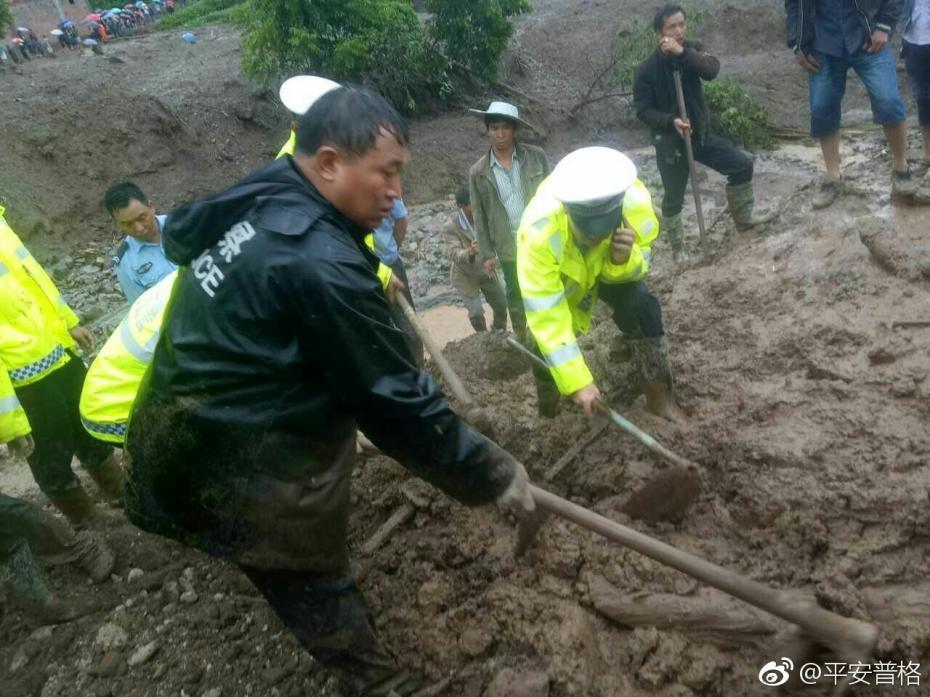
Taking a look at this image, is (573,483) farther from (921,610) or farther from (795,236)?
(795,236)

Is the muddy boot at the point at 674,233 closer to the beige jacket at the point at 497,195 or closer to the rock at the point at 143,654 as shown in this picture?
the beige jacket at the point at 497,195

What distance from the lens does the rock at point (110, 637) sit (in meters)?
2.81

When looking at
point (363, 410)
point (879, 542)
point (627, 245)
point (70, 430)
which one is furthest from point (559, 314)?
point (70, 430)

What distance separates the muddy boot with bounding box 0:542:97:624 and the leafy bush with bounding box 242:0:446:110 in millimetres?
7789

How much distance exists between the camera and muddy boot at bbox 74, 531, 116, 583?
10.6 ft

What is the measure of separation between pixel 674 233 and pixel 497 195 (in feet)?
6.34

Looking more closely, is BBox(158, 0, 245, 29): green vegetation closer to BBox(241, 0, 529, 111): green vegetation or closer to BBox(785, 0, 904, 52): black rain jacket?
BBox(241, 0, 529, 111): green vegetation

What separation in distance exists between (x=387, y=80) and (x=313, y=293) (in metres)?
9.74

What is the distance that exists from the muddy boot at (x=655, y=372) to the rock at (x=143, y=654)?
8.15 ft

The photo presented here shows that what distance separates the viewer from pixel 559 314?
2930 millimetres

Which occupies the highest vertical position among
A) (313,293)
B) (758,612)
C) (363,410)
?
(313,293)

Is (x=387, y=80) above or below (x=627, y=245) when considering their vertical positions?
below

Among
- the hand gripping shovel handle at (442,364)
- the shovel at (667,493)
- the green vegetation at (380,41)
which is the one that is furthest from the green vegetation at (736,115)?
the shovel at (667,493)

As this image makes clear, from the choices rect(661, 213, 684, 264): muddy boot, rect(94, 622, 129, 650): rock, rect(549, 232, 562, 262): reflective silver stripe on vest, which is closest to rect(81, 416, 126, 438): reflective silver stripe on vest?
rect(94, 622, 129, 650): rock
